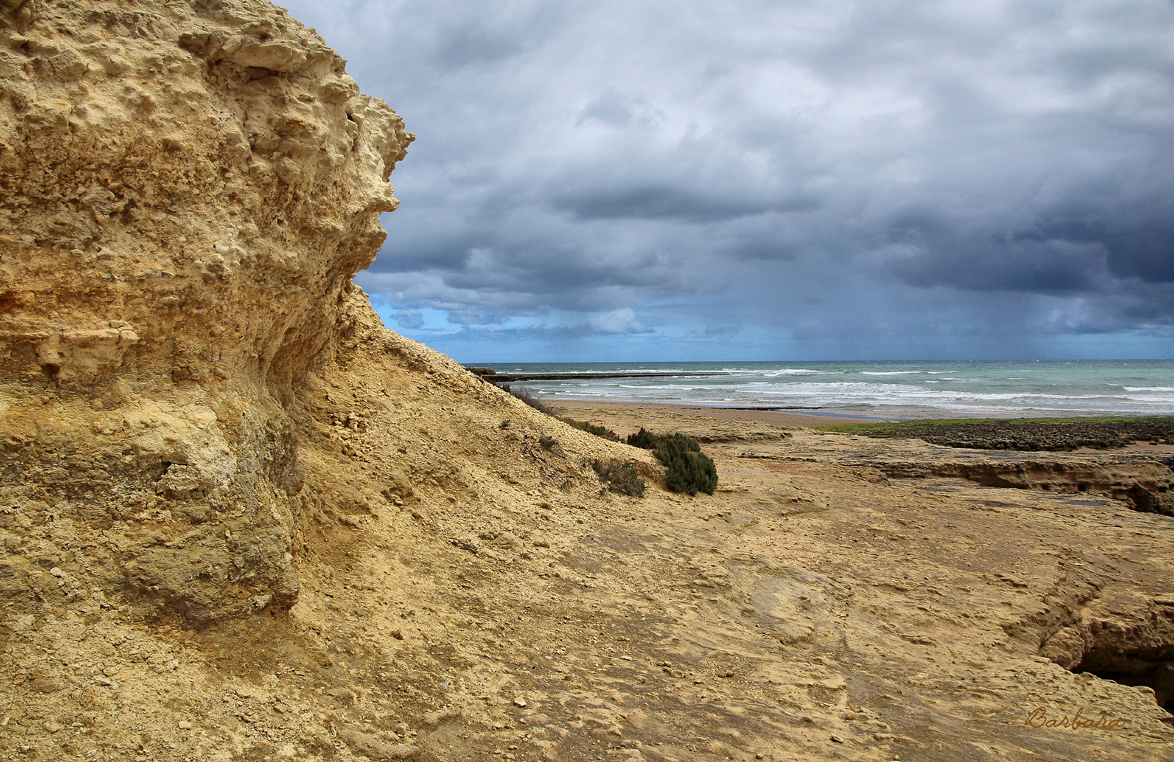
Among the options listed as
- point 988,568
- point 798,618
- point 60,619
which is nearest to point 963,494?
point 988,568

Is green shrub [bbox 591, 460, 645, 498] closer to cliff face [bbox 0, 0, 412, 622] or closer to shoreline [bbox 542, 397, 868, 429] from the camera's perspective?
cliff face [bbox 0, 0, 412, 622]

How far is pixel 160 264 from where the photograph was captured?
3.71m

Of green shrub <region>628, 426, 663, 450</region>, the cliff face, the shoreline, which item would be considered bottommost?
the shoreline

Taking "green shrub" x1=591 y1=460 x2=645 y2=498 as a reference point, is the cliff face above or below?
Answer: above

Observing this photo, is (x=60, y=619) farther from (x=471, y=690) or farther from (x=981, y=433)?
(x=981, y=433)

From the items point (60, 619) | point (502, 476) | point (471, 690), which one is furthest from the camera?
point (502, 476)

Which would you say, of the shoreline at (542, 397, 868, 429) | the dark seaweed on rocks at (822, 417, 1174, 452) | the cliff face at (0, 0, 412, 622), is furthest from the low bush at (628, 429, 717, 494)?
the shoreline at (542, 397, 868, 429)

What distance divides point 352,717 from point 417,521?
2735mm

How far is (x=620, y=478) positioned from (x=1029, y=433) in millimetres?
17624

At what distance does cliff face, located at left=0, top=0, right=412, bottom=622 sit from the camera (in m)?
3.30

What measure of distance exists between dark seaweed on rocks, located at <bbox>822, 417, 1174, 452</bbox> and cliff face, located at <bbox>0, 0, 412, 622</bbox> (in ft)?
62.5

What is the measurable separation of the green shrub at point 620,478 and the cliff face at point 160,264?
205 inches

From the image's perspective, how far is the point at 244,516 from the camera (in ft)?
12.2

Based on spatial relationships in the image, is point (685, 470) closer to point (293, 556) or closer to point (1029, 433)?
point (293, 556)
